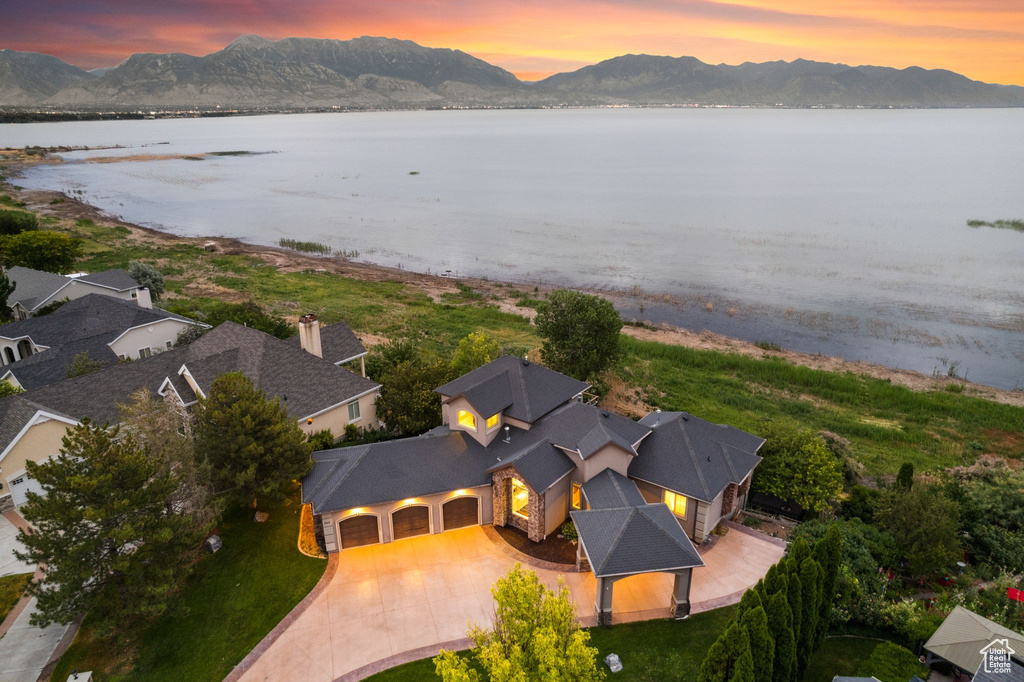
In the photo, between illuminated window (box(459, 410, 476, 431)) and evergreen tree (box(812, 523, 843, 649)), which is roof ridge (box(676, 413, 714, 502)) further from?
illuminated window (box(459, 410, 476, 431))

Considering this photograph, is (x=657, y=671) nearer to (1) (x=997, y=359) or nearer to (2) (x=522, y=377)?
(2) (x=522, y=377)

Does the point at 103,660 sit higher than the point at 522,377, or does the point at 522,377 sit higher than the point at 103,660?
the point at 522,377

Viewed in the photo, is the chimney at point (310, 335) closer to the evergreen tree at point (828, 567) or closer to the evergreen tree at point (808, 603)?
the evergreen tree at point (808, 603)

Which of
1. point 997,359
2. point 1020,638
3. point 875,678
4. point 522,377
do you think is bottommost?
point 997,359

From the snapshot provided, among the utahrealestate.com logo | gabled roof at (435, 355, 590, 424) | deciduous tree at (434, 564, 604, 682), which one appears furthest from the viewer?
gabled roof at (435, 355, 590, 424)

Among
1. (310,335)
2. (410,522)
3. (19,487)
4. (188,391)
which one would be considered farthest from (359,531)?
(19,487)

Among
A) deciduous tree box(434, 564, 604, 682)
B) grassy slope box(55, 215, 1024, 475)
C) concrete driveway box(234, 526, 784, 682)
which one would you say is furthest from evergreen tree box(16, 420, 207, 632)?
grassy slope box(55, 215, 1024, 475)

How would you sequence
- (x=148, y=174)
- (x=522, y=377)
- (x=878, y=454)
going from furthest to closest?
(x=148, y=174)
(x=878, y=454)
(x=522, y=377)

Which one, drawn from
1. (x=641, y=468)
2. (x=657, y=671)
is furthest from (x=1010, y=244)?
(x=657, y=671)
